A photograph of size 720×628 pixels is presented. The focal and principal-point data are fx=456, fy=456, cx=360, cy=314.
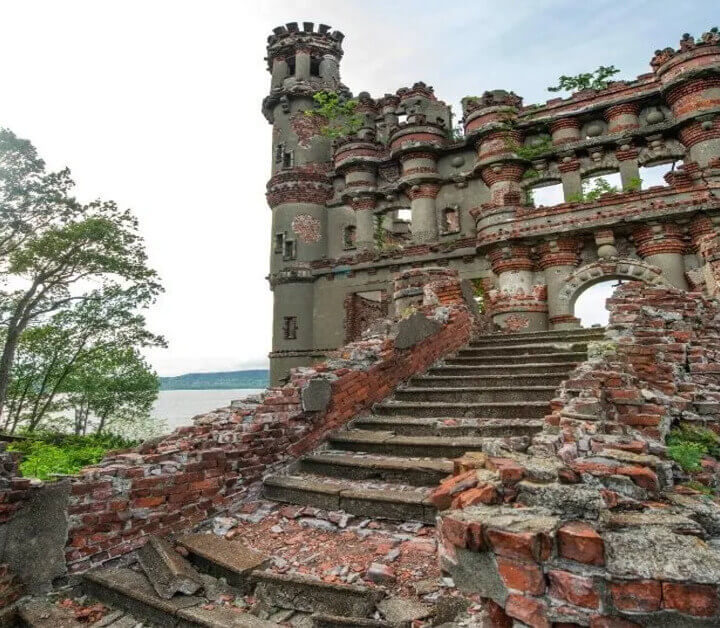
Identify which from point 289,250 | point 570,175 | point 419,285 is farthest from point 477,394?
point 289,250

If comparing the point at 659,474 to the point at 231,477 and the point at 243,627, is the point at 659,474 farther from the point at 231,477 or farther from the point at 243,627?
the point at 231,477

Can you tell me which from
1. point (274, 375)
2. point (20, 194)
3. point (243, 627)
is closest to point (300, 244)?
point (274, 375)

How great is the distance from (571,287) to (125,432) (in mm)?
25282

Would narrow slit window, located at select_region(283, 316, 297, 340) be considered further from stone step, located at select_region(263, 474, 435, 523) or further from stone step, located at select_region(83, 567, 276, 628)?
stone step, located at select_region(83, 567, 276, 628)

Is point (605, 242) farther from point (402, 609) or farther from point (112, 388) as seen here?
point (112, 388)

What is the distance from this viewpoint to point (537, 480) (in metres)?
2.33

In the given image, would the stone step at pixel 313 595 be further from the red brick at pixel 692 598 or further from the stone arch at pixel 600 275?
the stone arch at pixel 600 275

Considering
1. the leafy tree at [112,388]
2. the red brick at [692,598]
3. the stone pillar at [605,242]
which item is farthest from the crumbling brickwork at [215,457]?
the leafy tree at [112,388]

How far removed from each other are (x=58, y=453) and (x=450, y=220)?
55.8 ft

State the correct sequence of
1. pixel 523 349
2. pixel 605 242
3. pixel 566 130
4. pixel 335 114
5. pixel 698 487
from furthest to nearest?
pixel 335 114 < pixel 566 130 < pixel 605 242 < pixel 523 349 < pixel 698 487

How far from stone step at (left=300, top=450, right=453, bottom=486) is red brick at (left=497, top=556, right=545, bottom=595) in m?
2.52

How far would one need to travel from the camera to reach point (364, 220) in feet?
72.3

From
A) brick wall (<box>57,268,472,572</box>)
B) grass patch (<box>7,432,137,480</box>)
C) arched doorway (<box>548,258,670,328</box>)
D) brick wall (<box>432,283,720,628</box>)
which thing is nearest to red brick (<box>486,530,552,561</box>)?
brick wall (<box>432,283,720,628</box>)

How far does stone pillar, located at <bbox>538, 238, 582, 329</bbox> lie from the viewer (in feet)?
51.6
